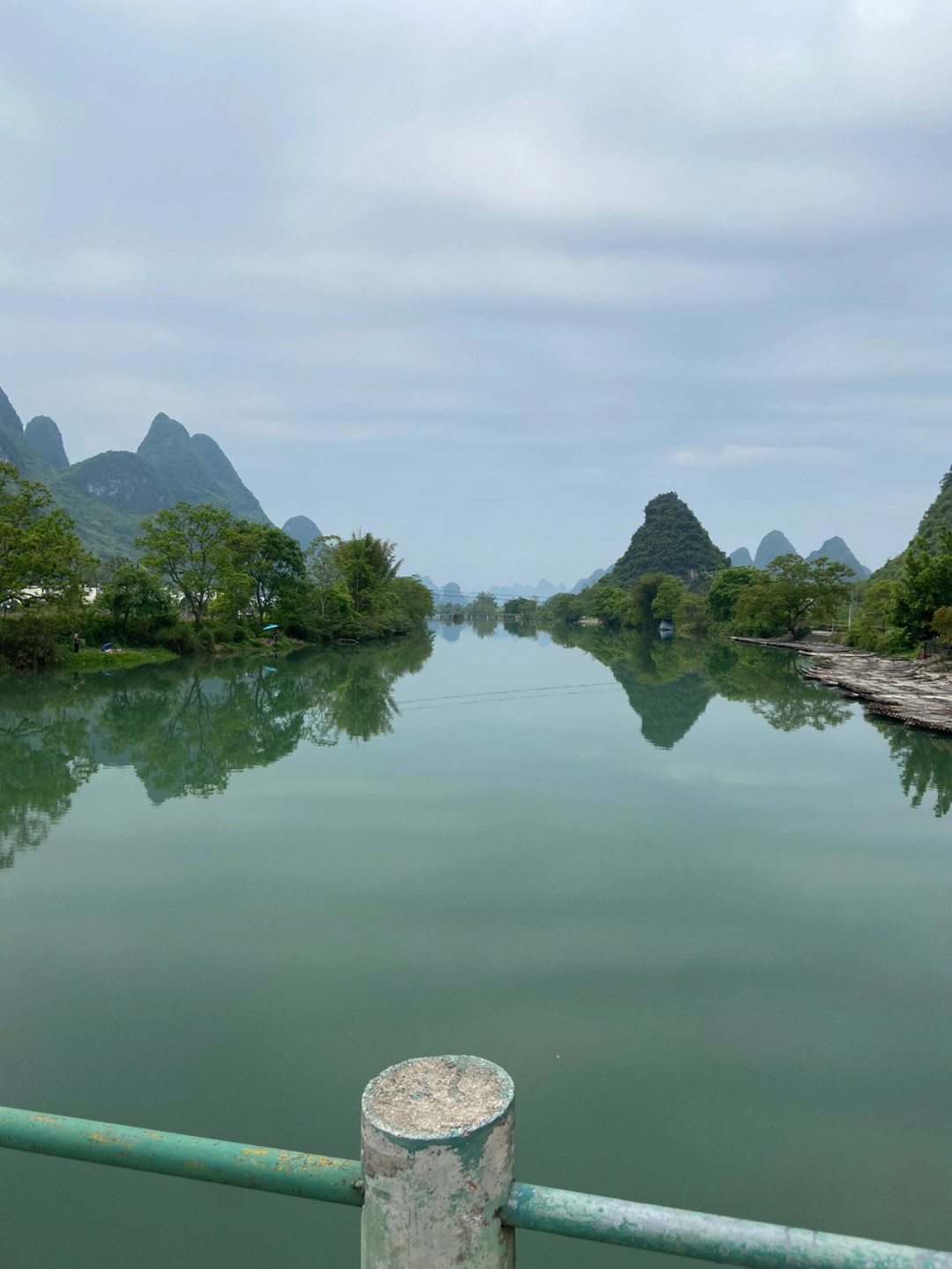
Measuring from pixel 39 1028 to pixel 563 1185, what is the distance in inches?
156

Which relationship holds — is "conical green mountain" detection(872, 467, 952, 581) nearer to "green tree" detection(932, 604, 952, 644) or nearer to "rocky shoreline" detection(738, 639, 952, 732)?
"rocky shoreline" detection(738, 639, 952, 732)

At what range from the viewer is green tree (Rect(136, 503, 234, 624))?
42.2m

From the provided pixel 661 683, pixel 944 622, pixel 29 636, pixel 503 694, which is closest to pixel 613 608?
pixel 944 622

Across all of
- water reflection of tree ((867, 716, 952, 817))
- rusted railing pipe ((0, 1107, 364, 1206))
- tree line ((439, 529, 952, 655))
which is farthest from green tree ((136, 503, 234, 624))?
rusted railing pipe ((0, 1107, 364, 1206))

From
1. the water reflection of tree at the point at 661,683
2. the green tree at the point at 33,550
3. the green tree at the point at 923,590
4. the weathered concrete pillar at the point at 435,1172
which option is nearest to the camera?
the weathered concrete pillar at the point at 435,1172

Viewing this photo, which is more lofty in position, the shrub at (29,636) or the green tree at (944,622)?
the green tree at (944,622)

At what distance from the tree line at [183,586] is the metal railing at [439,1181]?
100 ft

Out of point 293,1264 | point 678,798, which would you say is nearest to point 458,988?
point 293,1264

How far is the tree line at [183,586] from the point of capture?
3016 cm

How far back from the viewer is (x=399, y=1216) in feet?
4.58

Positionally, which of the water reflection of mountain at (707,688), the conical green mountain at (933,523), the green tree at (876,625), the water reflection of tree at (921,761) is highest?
the conical green mountain at (933,523)

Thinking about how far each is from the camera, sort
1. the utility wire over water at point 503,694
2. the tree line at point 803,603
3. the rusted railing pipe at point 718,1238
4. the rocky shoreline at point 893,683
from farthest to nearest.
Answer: the tree line at point 803,603
the utility wire over water at point 503,694
the rocky shoreline at point 893,683
the rusted railing pipe at point 718,1238

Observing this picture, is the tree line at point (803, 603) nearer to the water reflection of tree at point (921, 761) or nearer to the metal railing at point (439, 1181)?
the water reflection of tree at point (921, 761)

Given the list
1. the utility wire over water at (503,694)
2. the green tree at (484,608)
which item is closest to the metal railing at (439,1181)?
the utility wire over water at (503,694)
